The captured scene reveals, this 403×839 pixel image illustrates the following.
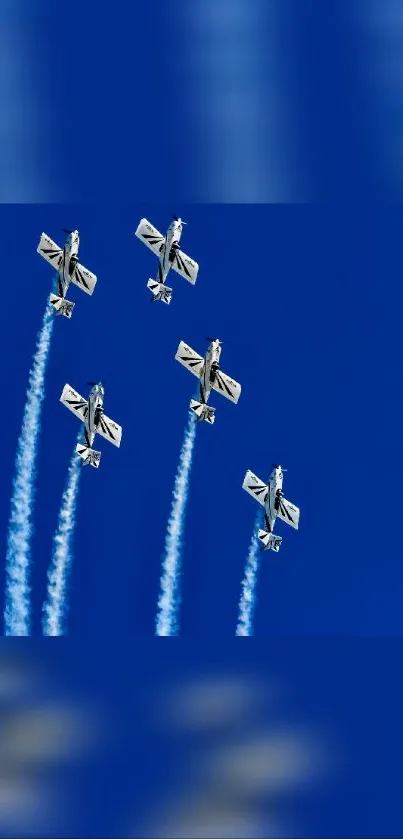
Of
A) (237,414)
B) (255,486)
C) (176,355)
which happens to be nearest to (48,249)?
(176,355)

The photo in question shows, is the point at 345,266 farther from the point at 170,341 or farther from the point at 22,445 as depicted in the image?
the point at 22,445

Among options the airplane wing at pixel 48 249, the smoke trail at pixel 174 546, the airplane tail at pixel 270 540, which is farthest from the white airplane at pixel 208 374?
the airplane wing at pixel 48 249

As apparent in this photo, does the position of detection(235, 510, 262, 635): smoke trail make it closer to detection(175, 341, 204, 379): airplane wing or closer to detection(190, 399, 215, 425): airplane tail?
detection(190, 399, 215, 425): airplane tail

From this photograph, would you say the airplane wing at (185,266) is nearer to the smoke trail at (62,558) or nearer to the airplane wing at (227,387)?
the airplane wing at (227,387)

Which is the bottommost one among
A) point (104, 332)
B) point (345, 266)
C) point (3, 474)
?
point (3, 474)

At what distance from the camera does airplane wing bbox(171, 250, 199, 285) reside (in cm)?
2611

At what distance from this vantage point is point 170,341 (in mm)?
26922

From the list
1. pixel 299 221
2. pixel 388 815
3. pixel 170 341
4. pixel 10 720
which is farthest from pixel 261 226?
pixel 388 815

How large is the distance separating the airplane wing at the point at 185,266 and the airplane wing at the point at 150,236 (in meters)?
0.34

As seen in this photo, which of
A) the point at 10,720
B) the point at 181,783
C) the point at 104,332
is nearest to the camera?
the point at 181,783

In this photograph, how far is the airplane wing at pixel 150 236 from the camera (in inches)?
1030

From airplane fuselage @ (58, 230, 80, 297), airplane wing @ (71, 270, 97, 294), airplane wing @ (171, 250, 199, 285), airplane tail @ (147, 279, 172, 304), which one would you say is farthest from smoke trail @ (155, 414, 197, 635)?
airplane fuselage @ (58, 230, 80, 297)
